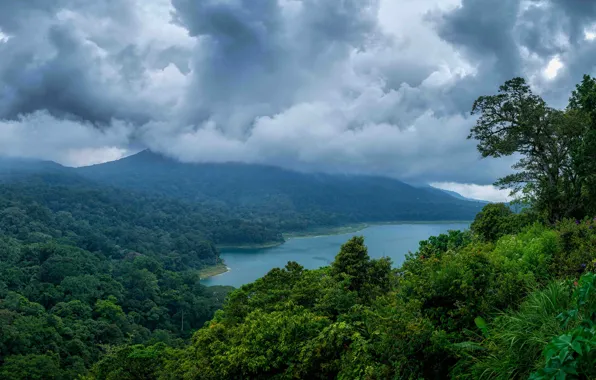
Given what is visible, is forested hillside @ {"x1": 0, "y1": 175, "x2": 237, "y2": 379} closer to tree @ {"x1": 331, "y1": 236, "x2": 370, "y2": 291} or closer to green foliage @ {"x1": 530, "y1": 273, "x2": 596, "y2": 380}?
tree @ {"x1": 331, "y1": 236, "x2": 370, "y2": 291}

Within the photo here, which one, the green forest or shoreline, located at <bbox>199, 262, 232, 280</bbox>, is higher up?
the green forest

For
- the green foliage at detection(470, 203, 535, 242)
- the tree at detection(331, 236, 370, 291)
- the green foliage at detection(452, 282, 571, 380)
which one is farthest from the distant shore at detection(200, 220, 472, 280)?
the green foliage at detection(452, 282, 571, 380)

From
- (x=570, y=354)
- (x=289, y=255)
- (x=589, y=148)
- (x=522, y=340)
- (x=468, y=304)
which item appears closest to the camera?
(x=570, y=354)

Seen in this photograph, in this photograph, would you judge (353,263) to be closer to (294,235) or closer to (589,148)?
(589,148)

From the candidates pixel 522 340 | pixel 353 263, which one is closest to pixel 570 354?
pixel 522 340

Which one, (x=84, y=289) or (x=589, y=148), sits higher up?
(x=589, y=148)

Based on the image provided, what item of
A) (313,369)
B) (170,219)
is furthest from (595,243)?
(170,219)

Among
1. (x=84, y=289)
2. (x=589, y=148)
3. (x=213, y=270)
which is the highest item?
(x=589, y=148)

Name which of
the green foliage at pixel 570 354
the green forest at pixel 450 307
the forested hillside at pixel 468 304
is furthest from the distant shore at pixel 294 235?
the green foliage at pixel 570 354

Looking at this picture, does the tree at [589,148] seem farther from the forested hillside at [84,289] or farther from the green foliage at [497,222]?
the forested hillside at [84,289]

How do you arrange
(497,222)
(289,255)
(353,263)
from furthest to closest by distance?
(289,255) < (497,222) < (353,263)

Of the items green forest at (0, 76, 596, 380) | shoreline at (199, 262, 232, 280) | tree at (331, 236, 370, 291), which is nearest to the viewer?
green forest at (0, 76, 596, 380)

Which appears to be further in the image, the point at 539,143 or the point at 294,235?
the point at 294,235

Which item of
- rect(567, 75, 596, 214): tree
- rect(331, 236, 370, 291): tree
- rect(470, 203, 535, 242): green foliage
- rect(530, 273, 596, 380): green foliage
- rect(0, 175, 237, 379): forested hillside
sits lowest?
rect(0, 175, 237, 379): forested hillside
